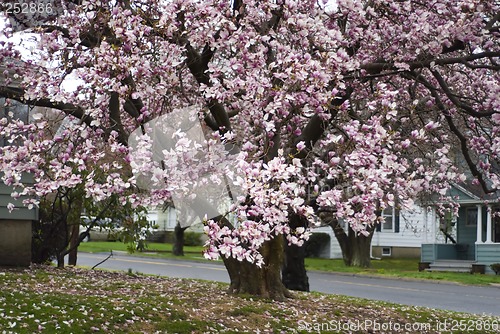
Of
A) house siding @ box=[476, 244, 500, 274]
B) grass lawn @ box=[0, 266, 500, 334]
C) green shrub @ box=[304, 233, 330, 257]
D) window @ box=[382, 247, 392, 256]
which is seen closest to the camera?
grass lawn @ box=[0, 266, 500, 334]

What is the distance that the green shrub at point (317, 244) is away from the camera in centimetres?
4028

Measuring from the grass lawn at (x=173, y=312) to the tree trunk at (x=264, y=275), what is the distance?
29cm

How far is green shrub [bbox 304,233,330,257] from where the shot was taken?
40.3m

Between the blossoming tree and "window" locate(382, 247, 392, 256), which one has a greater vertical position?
the blossoming tree

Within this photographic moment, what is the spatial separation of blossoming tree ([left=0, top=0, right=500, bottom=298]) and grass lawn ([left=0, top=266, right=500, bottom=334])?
1.17m

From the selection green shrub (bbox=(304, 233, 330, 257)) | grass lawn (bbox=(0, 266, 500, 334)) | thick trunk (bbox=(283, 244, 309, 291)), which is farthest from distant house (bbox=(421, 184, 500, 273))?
grass lawn (bbox=(0, 266, 500, 334))

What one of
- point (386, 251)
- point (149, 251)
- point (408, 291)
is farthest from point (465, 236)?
point (149, 251)

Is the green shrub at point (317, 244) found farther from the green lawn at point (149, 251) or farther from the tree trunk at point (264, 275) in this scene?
the tree trunk at point (264, 275)

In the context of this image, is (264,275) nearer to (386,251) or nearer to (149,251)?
(149,251)

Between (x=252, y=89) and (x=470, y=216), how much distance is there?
1124 inches

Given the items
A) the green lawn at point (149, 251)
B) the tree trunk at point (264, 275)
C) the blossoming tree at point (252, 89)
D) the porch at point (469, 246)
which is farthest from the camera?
the green lawn at point (149, 251)

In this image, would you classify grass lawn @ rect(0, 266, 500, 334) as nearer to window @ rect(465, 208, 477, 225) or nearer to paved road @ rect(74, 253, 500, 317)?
paved road @ rect(74, 253, 500, 317)

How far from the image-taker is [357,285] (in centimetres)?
2159

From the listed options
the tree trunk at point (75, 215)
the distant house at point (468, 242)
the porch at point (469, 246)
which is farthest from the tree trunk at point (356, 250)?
the tree trunk at point (75, 215)
